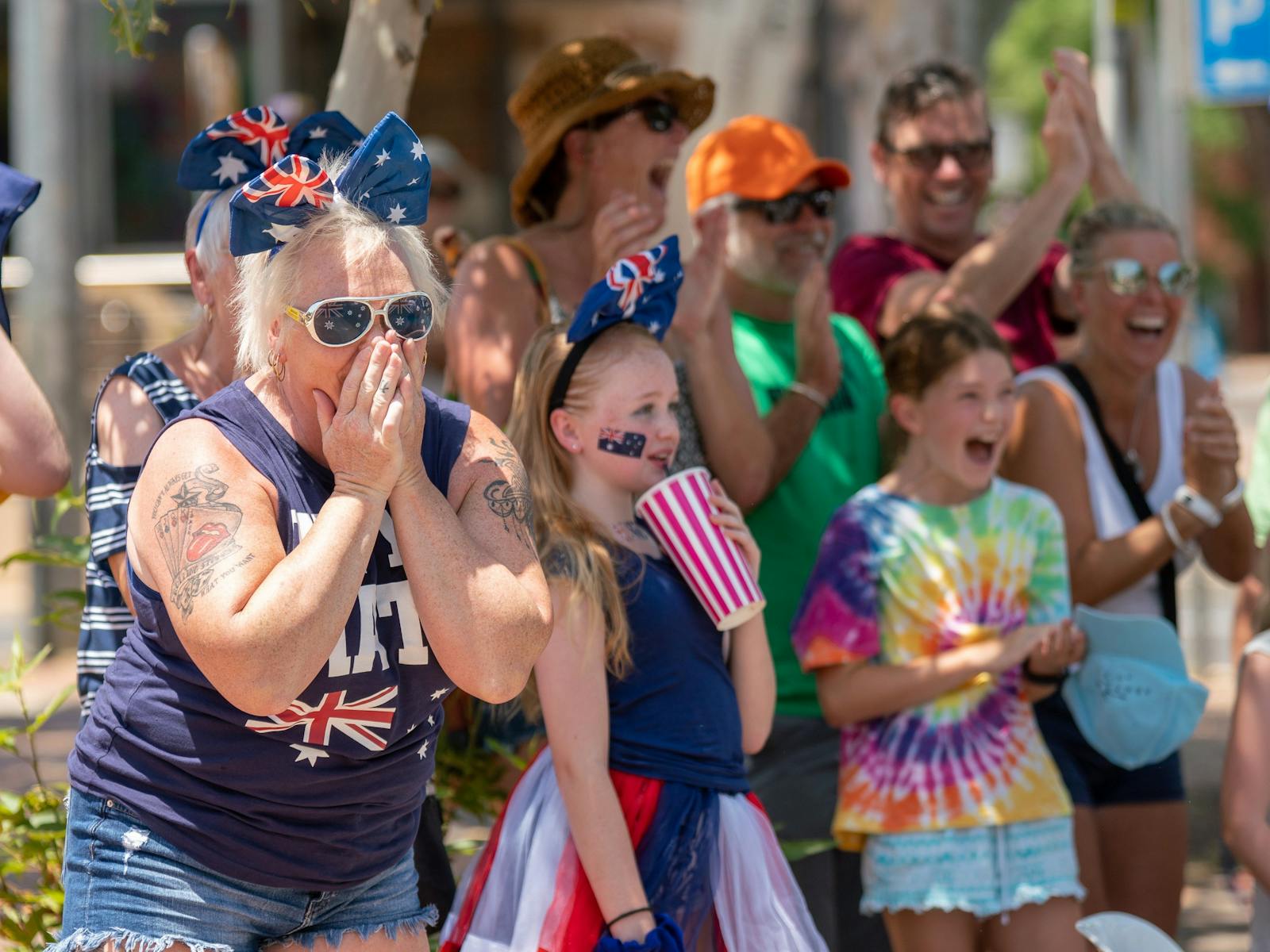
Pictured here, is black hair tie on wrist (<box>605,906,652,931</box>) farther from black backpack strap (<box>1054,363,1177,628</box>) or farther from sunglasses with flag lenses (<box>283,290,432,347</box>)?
black backpack strap (<box>1054,363,1177,628</box>)

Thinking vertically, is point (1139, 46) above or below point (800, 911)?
above

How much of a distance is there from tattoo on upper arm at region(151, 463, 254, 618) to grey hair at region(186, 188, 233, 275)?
79 centimetres

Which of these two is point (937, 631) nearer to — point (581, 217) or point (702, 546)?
point (702, 546)

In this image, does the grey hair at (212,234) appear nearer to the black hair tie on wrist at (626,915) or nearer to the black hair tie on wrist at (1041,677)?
the black hair tie on wrist at (626,915)

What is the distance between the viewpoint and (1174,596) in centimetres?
412

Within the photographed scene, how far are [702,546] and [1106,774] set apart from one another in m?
1.39

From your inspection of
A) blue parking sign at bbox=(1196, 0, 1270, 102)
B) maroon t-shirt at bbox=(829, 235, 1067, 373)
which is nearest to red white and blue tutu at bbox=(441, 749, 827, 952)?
maroon t-shirt at bbox=(829, 235, 1067, 373)

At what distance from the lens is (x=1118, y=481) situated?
13.1ft

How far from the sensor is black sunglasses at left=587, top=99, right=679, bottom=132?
3934 mm

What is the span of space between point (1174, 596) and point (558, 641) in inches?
73.9

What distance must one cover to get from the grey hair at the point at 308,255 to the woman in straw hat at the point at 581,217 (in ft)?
3.67

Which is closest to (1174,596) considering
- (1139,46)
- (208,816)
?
(208,816)

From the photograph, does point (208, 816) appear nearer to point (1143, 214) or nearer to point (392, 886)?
point (392, 886)

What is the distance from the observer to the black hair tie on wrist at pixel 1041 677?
3510 mm
